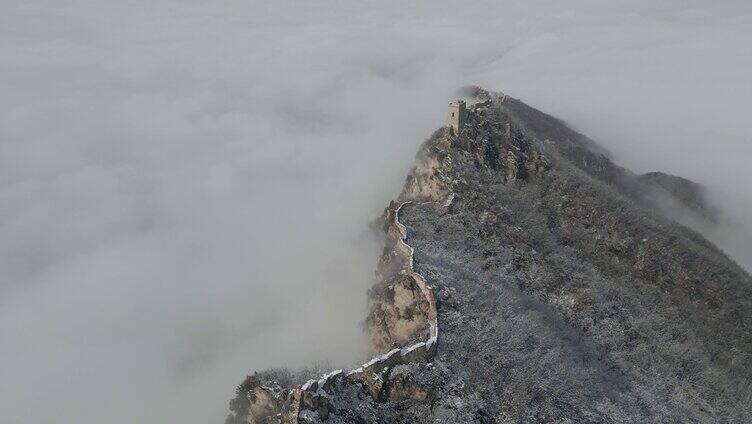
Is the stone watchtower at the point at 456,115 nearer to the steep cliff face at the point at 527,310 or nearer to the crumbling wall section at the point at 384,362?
the steep cliff face at the point at 527,310

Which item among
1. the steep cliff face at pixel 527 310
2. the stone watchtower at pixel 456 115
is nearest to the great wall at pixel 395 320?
the stone watchtower at pixel 456 115

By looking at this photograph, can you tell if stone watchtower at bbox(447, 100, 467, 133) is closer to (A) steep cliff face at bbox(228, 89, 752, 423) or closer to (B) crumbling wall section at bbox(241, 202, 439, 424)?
(A) steep cliff face at bbox(228, 89, 752, 423)

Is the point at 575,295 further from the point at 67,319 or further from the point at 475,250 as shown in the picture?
the point at 67,319

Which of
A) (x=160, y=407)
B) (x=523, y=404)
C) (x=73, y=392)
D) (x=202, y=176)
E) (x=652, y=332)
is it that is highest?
(x=523, y=404)

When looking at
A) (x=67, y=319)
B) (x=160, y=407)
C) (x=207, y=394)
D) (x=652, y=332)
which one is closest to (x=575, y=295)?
(x=652, y=332)

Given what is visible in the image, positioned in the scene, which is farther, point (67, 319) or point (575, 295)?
point (67, 319)

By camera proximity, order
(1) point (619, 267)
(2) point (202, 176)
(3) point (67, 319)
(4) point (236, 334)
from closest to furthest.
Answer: (1) point (619, 267)
(4) point (236, 334)
(3) point (67, 319)
(2) point (202, 176)

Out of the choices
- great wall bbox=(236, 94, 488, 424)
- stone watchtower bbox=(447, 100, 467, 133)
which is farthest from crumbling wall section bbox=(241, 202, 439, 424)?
stone watchtower bbox=(447, 100, 467, 133)
